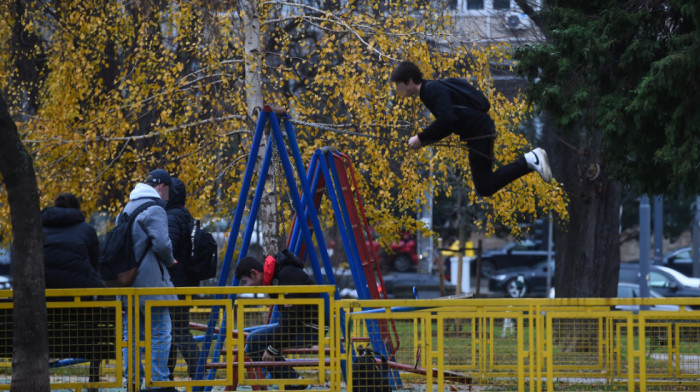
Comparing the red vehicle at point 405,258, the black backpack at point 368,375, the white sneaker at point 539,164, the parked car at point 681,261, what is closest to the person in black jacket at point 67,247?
the black backpack at point 368,375

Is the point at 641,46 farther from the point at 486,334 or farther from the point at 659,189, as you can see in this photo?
the point at 486,334

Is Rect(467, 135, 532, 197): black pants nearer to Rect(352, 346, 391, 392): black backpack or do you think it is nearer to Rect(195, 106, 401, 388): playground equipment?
Rect(195, 106, 401, 388): playground equipment

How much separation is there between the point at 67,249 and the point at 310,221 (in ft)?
8.76

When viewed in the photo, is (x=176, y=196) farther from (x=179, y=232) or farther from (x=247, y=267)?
(x=247, y=267)

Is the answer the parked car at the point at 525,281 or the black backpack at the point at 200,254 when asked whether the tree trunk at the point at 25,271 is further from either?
the parked car at the point at 525,281

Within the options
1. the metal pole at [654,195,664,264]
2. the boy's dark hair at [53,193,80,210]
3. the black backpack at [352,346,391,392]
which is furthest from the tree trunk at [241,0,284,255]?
the metal pole at [654,195,664,264]

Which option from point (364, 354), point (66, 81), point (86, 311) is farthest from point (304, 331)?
point (66, 81)

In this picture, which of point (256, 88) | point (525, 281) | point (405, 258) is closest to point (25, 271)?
point (256, 88)

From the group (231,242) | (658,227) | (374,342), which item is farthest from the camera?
(658,227)

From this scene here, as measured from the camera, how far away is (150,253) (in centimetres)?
893

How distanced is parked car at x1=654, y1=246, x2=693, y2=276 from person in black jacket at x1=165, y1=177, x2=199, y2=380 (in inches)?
1461

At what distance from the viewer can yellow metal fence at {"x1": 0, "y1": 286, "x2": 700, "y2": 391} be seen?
8516mm

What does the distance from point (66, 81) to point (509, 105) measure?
7141 millimetres

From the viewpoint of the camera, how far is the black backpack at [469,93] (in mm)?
8789
